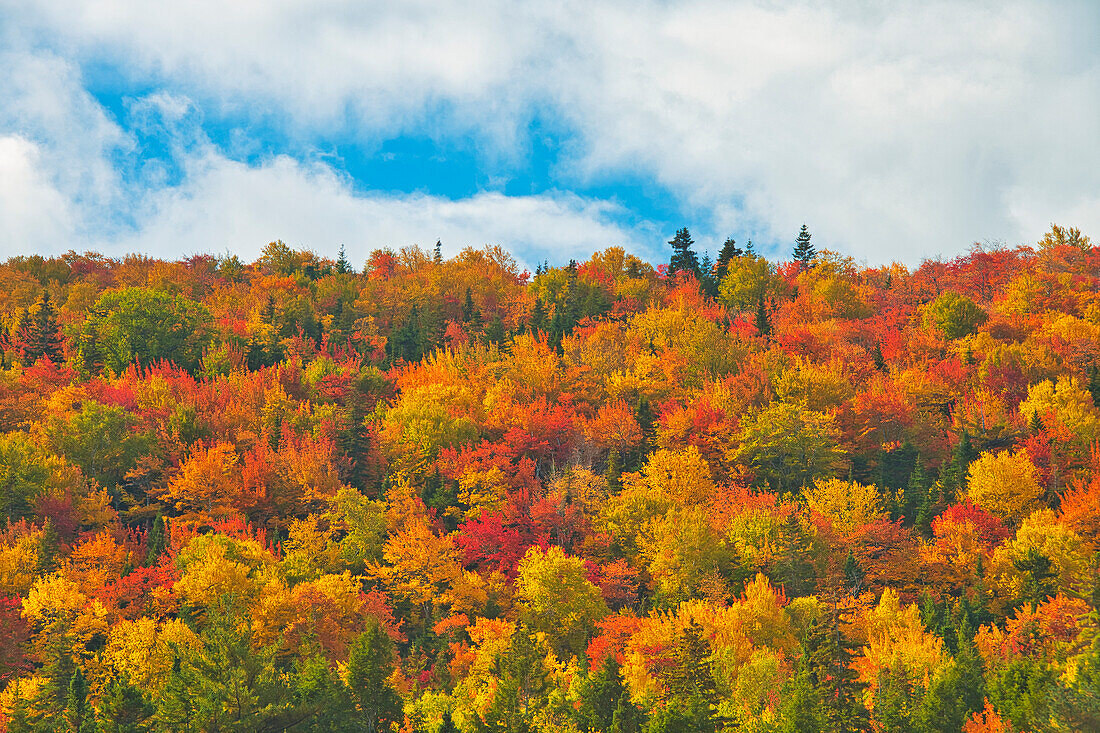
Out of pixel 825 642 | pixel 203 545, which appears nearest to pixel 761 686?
pixel 825 642

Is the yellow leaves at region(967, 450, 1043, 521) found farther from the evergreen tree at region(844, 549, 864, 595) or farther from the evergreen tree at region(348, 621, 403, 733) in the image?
the evergreen tree at region(348, 621, 403, 733)

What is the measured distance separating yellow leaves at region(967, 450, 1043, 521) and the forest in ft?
0.89

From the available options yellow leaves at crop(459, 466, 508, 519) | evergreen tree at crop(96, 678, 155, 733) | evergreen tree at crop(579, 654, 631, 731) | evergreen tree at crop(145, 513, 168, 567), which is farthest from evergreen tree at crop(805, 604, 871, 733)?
evergreen tree at crop(145, 513, 168, 567)

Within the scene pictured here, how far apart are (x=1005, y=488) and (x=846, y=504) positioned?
1049cm

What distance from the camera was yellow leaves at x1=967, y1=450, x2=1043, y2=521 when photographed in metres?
58.7

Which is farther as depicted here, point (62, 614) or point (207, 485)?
point (207, 485)

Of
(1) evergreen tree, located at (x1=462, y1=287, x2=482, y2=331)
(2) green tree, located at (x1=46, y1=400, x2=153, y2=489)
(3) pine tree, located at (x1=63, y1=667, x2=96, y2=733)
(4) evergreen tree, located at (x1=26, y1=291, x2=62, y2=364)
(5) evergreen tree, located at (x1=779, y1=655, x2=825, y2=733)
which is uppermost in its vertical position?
(1) evergreen tree, located at (x1=462, y1=287, x2=482, y2=331)

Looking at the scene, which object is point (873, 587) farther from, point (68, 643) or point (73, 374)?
point (73, 374)

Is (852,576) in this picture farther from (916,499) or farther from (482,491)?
(482,491)

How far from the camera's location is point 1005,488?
59156mm

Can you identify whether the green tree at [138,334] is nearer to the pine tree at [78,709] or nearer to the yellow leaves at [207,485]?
the yellow leaves at [207,485]

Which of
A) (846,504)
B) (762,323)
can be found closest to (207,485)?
(846,504)

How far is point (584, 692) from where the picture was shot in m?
38.0

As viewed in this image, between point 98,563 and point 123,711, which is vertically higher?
point 98,563
